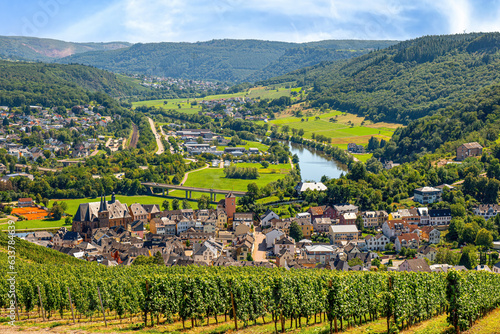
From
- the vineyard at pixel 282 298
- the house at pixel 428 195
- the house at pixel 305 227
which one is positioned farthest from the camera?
Result: the house at pixel 428 195

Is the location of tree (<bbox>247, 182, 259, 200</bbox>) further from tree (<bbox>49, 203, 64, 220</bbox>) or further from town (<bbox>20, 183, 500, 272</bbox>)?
tree (<bbox>49, 203, 64, 220</bbox>)

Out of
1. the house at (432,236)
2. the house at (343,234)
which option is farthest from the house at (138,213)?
the house at (432,236)

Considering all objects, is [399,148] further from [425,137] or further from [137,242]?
[137,242]

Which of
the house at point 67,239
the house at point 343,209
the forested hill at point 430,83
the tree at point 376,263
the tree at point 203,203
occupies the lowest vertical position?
the house at point 67,239

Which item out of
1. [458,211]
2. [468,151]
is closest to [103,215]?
[458,211]

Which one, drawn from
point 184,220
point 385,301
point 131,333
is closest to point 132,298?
point 131,333

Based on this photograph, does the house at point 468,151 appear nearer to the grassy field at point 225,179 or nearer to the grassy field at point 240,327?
the grassy field at point 225,179
